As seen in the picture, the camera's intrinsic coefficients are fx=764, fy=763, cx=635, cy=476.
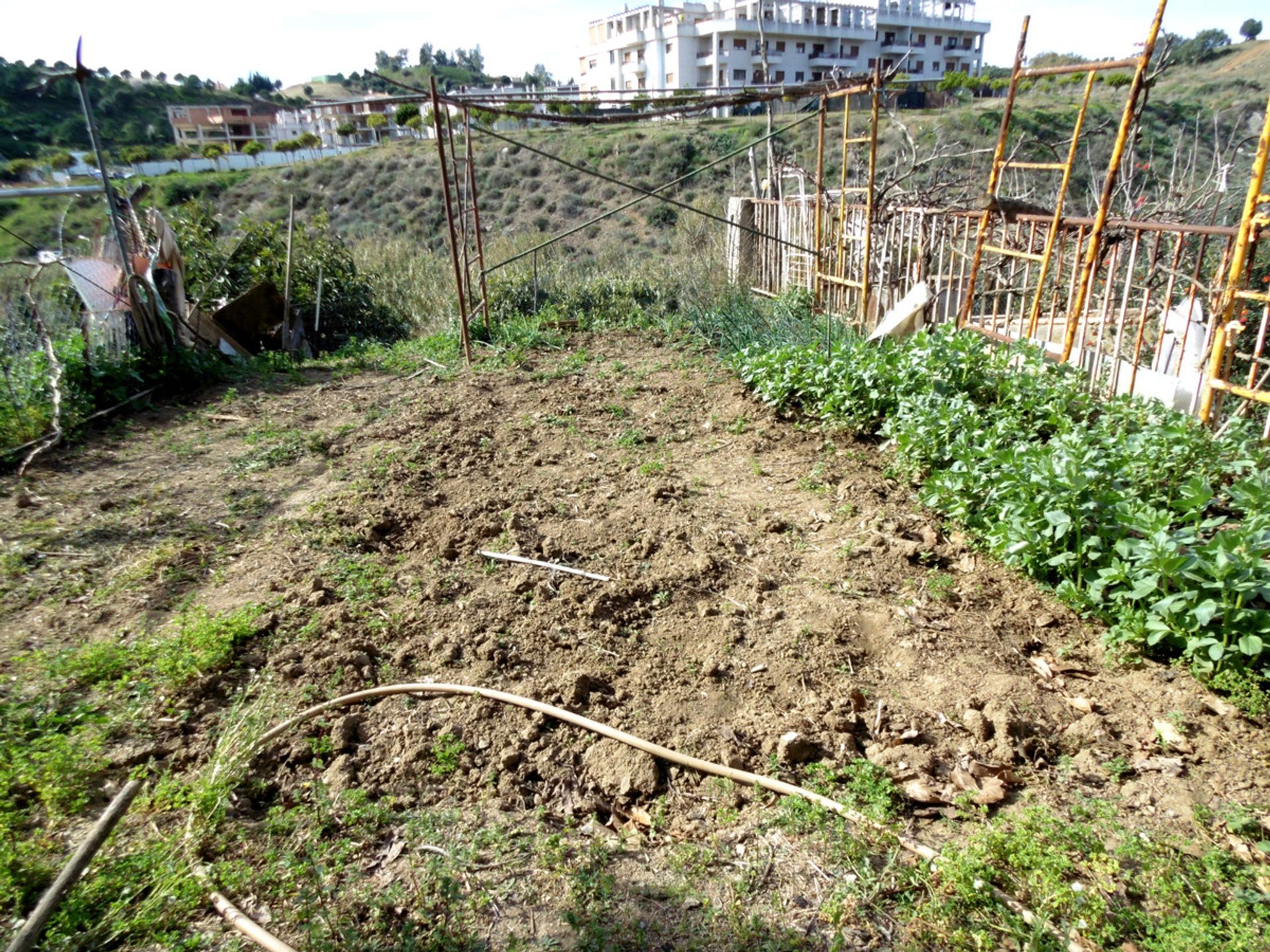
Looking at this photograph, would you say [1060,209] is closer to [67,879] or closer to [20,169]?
[67,879]

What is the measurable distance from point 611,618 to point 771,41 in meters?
60.0

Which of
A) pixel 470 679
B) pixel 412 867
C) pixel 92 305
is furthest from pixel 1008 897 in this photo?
pixel 92 305

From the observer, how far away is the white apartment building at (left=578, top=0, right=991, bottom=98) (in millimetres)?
52562

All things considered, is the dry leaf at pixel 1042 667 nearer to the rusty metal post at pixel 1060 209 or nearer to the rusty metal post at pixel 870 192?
the rusty metal post at pixel 1060 209

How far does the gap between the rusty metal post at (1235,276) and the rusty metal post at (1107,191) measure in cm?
75

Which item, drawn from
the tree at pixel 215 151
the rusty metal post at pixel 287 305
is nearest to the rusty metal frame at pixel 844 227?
the rusty metal post at pixel 287 305

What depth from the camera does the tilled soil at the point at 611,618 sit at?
2645mm

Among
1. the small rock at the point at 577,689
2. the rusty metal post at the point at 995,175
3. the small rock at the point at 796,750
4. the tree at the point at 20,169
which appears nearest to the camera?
the small rock at the point at 796,750

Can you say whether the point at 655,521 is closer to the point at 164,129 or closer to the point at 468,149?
the point at 468,149

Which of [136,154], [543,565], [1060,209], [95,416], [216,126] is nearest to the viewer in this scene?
[543,565]

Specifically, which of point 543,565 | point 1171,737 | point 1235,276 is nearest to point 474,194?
point 543,565

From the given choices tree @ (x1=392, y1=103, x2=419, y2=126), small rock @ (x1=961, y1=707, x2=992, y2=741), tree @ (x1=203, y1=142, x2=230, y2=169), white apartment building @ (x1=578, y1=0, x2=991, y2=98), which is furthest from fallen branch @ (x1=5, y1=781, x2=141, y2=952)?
white apartment building @ (x1=578, y1=0, x2=991, y2=98)

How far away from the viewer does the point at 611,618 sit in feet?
11.5

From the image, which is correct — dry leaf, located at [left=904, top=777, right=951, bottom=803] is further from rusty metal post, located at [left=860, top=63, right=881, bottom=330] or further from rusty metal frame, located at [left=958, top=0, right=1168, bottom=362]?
rusty metal post, located at [left=860, top=63, right=881, bottom=330]
